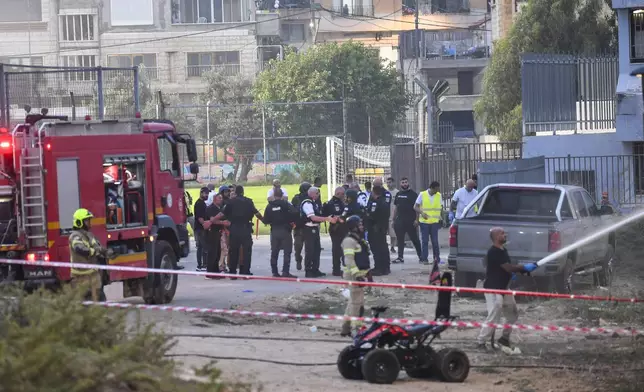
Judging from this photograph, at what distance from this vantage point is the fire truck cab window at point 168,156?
56.9 feet

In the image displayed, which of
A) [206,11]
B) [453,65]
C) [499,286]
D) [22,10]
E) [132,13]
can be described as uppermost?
[22,10]

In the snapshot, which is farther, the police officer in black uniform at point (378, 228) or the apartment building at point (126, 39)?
the apartment building at point (126, 39)

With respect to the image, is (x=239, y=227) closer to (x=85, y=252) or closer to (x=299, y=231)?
(x=299, y=231)

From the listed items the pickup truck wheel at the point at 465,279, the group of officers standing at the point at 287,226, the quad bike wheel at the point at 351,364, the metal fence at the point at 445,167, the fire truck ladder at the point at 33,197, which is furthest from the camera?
the metal fence at the point at 445,167

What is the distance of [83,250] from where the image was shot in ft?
41.0

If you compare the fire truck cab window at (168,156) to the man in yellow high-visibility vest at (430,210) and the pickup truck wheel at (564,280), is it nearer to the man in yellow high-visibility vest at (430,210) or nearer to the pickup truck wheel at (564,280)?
the man in yellow high-visibility vest at (430,210)

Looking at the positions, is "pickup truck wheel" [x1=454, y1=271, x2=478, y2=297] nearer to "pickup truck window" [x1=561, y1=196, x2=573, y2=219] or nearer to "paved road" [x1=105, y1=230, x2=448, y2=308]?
"pickup truck window" [x1=561, y1=196, x2=573, y2=219]

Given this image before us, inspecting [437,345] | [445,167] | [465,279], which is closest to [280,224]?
[465,279]

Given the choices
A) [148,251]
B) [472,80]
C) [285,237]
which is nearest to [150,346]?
[148,251]

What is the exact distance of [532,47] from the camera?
1448 inches

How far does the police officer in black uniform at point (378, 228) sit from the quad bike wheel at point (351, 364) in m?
9.84

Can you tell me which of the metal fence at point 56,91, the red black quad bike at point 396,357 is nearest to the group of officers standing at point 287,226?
the metal fence at point 56,91

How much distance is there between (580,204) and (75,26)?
179ft

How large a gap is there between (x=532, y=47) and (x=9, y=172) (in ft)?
83.4
